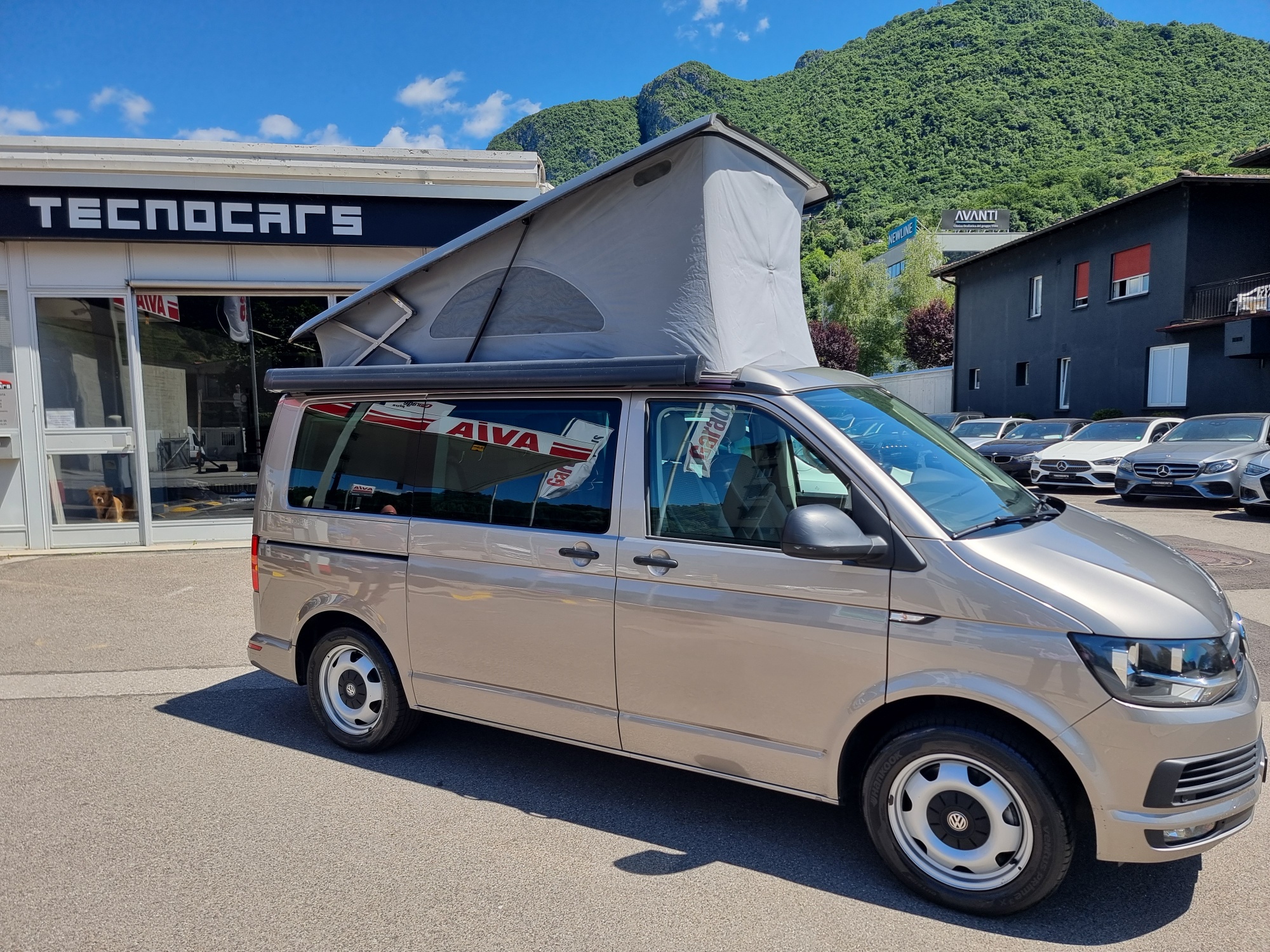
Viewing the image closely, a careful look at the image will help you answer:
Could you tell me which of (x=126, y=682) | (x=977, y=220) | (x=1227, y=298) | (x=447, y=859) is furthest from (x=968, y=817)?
(x=977, y=220)

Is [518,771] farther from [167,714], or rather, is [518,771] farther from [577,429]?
[167,714]

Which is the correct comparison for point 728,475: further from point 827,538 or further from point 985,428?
point 985,428

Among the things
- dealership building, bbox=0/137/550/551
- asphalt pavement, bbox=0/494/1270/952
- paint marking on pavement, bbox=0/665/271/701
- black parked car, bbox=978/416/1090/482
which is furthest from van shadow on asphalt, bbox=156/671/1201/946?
black parked car, bbox=978/416/1090/482

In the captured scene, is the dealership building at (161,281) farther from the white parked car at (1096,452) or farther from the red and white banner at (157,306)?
the white parked car at (1096,452)

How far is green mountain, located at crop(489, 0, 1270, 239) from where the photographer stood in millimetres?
72938

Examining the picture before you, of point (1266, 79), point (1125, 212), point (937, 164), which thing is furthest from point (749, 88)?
point (1125, 212)

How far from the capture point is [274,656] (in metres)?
4.71

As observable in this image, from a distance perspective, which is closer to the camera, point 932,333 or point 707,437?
point 707,437

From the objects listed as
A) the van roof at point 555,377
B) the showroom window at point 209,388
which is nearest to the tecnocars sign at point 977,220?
the showroom window at point 209,388

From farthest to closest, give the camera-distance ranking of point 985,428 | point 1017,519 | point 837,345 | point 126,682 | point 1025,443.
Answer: point 837,345
point 985,428
point 1025,443
point 126,682
point 1017,519

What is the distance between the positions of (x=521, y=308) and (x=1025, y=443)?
17.5 meters

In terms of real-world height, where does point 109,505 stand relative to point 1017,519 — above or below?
below

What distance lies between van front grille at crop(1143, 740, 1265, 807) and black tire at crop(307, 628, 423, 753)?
3197 mm

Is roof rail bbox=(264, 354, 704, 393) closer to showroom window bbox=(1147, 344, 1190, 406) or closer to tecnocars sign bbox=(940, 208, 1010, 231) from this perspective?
showroom window bbox=(1147, 344, 1190, 406)
